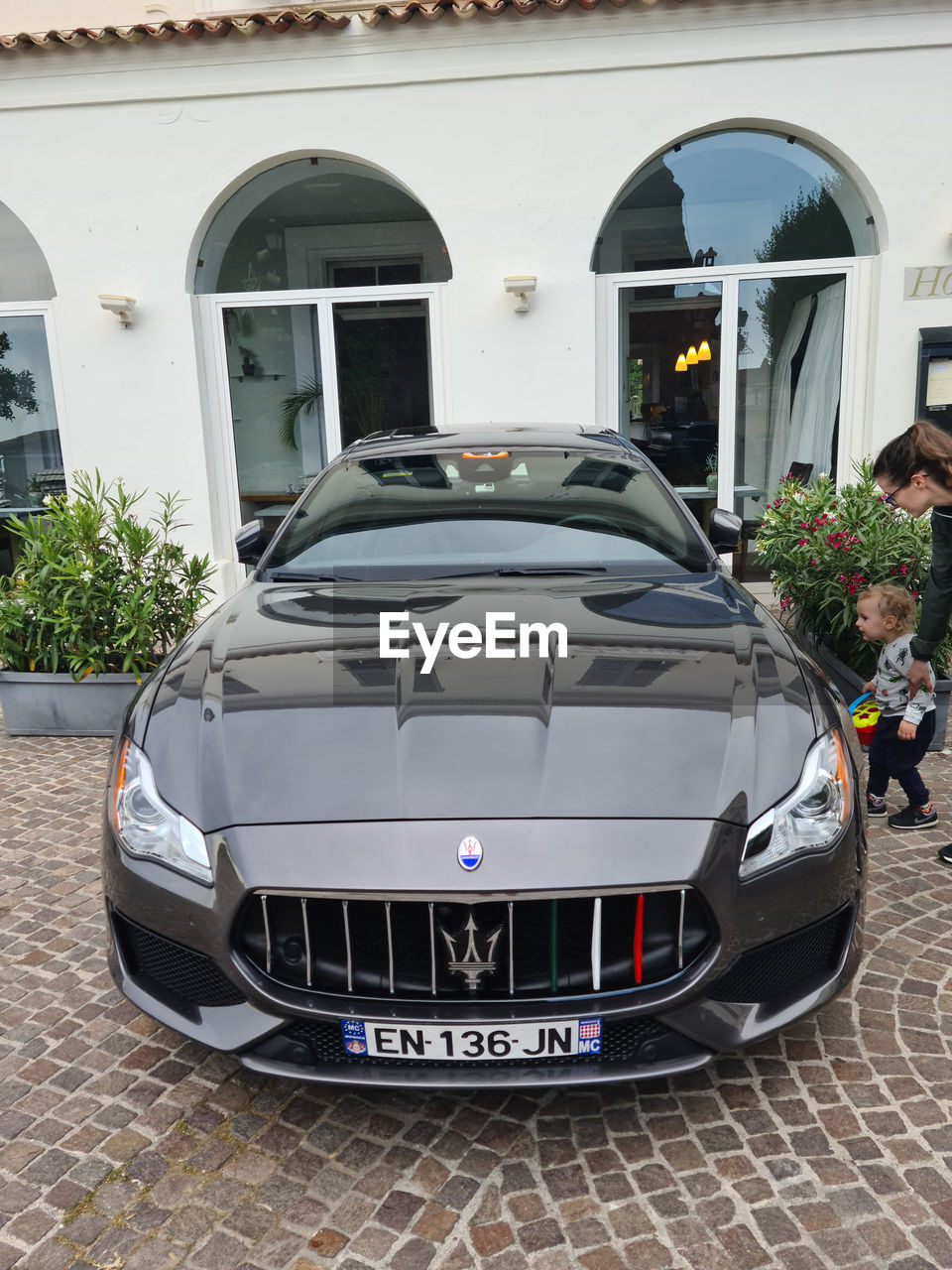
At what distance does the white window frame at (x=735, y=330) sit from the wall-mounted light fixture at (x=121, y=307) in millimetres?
3953

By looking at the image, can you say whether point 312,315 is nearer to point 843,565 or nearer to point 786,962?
point 843,565

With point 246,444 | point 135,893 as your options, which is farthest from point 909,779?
point 246,444

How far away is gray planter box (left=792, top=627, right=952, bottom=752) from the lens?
4988 mm

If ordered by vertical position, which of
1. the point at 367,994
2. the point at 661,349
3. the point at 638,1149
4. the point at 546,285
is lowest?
the point at 638,1149

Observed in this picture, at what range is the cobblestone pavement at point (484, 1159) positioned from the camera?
6.57 feet

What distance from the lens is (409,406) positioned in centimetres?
891

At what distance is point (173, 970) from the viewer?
2230 millimetres

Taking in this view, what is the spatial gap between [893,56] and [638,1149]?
26.3 ft

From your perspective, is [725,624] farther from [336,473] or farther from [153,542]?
[153,542]

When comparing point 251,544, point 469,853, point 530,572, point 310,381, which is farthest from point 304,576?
point 310,381

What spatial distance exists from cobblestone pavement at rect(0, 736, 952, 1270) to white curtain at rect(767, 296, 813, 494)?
20.7 ft

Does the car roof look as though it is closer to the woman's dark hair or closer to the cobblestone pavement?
the woman's dark hair

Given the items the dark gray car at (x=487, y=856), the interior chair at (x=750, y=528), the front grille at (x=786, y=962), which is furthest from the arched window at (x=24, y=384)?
the front grille at (x=786, y=962)

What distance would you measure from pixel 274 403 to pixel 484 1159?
772 cm
